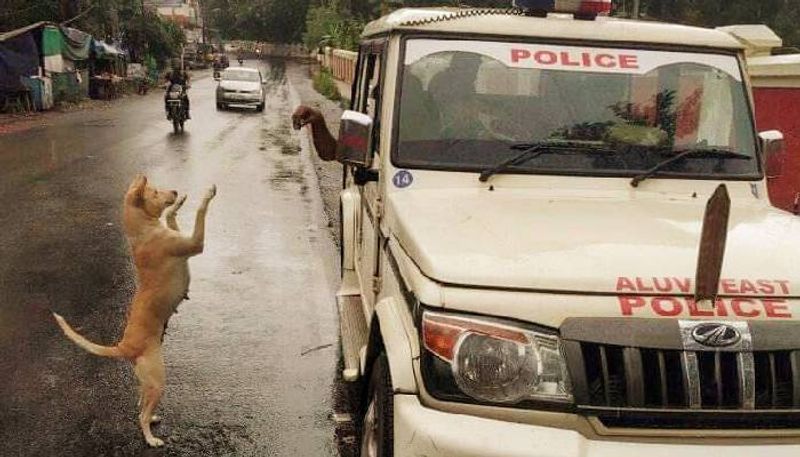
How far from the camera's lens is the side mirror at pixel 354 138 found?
363 cm

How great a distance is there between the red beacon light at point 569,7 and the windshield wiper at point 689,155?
2.85 ft

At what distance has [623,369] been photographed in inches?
96.1

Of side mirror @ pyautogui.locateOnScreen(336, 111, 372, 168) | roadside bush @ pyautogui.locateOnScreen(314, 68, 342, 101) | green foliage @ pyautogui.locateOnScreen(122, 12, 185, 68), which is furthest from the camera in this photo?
green foliage @ pyautogui.locateOnScreen(122, 12, 185, 68)

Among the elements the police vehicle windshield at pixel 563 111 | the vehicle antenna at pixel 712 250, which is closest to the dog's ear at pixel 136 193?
the police vehicle windshield at pixel 563 111

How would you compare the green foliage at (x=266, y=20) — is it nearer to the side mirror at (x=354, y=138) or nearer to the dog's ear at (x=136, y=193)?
the dog's ear at (x=136, y=193)

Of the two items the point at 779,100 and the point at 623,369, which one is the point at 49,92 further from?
the point at 623,369

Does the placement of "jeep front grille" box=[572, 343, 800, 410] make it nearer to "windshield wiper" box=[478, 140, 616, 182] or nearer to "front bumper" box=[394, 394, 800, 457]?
"front bumper" box=[394, 394, 800, 457]

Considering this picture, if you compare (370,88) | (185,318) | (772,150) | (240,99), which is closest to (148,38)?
(240,99)

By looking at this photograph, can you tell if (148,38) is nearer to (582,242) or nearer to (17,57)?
(17,57)

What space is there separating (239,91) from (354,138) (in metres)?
25.4

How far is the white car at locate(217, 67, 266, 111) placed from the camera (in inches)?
1106

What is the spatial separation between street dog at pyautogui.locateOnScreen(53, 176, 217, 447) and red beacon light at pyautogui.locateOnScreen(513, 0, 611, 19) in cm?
197

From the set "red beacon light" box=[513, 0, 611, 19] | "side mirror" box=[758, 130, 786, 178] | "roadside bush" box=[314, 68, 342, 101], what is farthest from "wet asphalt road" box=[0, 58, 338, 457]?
"roadside bush" box=[314, 68, 342, 101]

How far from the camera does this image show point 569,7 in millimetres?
4125
